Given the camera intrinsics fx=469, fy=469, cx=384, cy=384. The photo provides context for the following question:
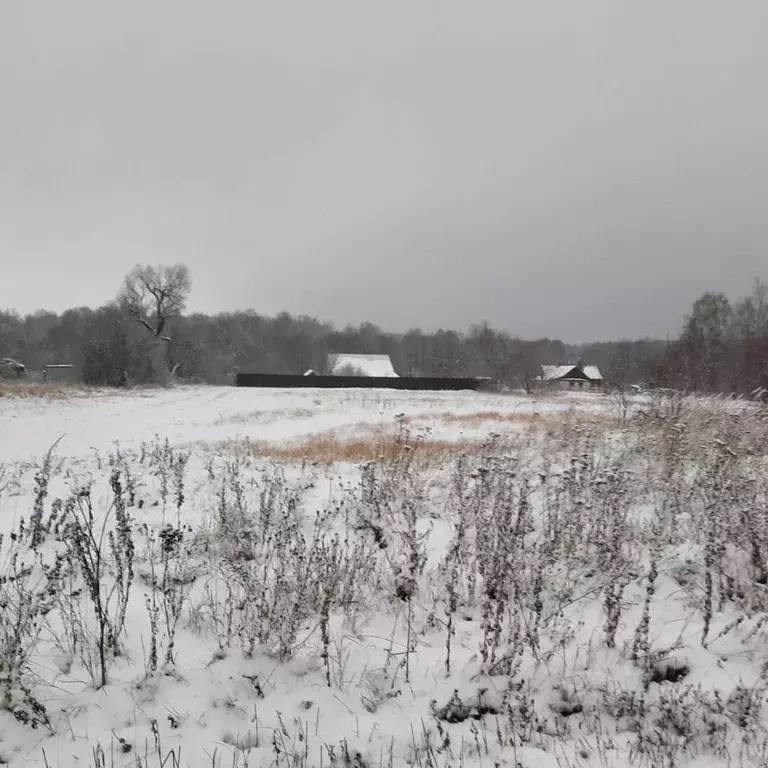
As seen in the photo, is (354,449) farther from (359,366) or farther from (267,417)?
(359,366)

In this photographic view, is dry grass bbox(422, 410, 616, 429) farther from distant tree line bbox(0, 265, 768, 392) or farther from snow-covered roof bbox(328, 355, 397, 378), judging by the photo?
snow-covered roof bbox(328, 355, 397, 378)

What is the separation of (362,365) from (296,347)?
27.6 metres

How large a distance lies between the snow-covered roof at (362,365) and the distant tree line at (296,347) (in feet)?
36.8

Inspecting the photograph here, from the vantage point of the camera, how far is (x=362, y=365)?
5919 centimetres

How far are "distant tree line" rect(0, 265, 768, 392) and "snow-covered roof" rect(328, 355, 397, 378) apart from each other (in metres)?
11.2

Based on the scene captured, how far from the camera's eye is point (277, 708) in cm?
254

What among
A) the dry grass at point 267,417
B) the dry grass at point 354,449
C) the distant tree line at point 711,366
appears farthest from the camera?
the dry grass at point 267,417

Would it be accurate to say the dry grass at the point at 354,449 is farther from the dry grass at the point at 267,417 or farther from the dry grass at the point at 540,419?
the dry grass at the point at 267,417

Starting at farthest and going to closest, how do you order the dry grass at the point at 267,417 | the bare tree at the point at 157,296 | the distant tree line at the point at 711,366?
the bare tree at the point at 157,296 < the dry grass at the point at 267,417 < the distant tree line at the point at 711,366

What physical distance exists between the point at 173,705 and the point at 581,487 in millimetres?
4286

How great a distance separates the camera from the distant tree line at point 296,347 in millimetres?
12578

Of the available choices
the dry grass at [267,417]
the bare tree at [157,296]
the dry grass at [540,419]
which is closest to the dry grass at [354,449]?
the dry grass at [540,419]

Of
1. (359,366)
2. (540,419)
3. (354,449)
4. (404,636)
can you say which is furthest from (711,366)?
(359,366)

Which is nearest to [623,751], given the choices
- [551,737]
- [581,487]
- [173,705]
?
[551,737]
